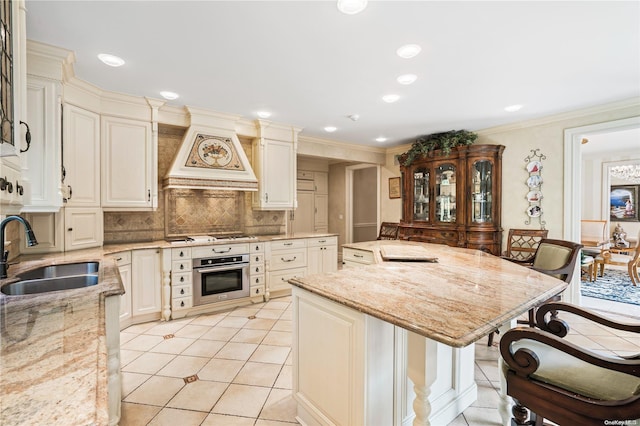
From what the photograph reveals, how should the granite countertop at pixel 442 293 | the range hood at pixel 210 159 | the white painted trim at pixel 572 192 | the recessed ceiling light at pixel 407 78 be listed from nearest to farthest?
the granite countertop at pixel 442 293 < the recessed ceiling light at pixel 407 78 < the range hood at pixel 210 159 < the white painted trim at pixel 572 192

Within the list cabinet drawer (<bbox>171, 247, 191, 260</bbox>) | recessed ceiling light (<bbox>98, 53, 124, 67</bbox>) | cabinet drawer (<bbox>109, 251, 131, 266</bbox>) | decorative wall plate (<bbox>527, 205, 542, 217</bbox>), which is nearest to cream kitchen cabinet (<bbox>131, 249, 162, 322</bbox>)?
cabinet drawer (<bbox>109, 251, 131, 266</bbox>)

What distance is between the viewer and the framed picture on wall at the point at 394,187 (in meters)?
5.78

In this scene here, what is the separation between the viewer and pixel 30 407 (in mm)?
624

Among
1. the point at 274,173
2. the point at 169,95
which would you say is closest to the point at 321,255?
the point at 274,173

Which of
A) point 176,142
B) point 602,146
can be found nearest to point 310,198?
point 176,142

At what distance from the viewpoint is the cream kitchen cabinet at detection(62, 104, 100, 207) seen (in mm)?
2678

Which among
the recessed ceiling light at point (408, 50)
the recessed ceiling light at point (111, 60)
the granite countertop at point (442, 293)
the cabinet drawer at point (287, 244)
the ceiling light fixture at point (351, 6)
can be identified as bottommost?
the cabinet drawer at point (287, 244)

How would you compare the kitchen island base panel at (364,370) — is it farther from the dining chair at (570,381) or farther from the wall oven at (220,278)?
the wall oven at (220,278)

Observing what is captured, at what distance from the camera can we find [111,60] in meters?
2.41

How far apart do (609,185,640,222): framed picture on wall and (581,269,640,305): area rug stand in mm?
2411

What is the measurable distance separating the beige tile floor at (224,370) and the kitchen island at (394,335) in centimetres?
32

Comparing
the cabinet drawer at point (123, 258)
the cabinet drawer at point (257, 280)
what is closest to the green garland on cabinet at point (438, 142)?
the cabinet drawer at point (257, 280)

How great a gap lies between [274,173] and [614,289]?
5.60 metres

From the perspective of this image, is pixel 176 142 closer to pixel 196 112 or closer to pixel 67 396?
pixel 196 112
